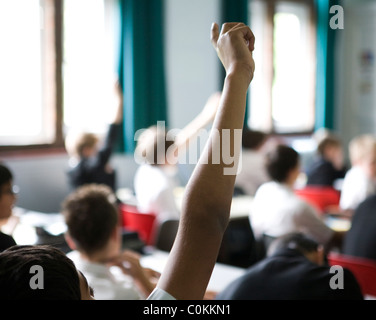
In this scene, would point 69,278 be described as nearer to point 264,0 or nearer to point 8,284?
point 8,284

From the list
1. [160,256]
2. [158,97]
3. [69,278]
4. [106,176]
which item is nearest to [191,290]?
[69,278]

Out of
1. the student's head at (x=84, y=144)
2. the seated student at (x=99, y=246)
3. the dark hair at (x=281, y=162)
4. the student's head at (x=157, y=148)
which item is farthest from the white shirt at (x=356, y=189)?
the seated student at (x=99, y=246)

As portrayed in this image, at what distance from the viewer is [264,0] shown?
23.6ft

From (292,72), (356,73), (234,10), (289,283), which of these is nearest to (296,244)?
(289,283)

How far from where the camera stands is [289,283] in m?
1.67

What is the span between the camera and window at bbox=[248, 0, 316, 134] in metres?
7.28

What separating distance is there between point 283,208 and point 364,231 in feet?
1.60

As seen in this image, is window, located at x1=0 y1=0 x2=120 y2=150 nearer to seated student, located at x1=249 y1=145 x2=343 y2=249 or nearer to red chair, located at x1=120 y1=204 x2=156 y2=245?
red chair, located at x1=120 y1=204 x2=156 y2=245

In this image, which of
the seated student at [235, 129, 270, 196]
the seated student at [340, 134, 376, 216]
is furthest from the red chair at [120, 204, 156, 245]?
the seated student at [235, 129, 270, 196]

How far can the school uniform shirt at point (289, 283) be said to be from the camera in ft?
5.38

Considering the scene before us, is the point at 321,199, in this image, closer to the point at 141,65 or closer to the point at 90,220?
the point at 141,65

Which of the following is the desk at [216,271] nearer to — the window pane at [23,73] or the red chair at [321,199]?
the red chair at [321,199]

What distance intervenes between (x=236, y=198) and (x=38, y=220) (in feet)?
6.06

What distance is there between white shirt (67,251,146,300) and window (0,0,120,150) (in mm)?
3418
